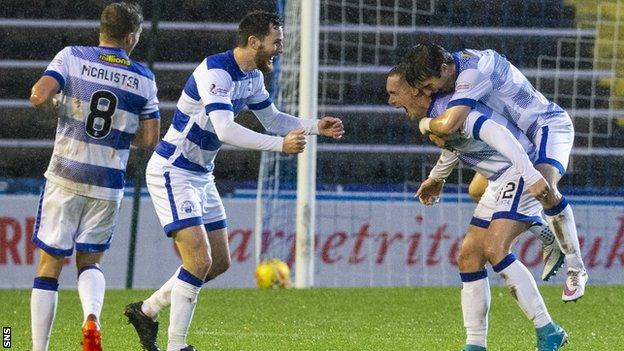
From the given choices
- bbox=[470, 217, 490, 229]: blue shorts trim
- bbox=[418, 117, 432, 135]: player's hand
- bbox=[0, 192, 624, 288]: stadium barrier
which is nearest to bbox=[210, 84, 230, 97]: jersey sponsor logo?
bbox=[418, 117, 432, 135]: player's hand

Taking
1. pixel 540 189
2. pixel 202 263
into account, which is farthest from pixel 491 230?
pixel 202 263

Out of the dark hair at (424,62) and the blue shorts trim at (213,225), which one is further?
the blue shorts trim at (213,225)

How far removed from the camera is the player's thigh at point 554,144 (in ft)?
22.8

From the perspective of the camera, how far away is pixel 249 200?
1424 centimetres

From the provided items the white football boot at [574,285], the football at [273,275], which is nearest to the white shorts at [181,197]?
the white football boot at [574,285]

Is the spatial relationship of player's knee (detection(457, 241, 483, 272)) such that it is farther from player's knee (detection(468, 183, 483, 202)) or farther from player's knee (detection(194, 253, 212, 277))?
player's knee (detection(194, 253, 212, 277))

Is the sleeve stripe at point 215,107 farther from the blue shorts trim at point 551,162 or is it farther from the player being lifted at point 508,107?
the blue shorts trim at point 551,162

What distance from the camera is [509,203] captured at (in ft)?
22.4

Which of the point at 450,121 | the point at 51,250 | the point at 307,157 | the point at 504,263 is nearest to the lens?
the point at 450,121

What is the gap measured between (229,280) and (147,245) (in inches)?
36.1

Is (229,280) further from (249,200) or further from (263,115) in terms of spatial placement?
(263,115)

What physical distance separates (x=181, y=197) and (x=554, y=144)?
1.93 meters

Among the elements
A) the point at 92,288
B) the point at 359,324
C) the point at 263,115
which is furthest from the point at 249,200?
the point at 92,288

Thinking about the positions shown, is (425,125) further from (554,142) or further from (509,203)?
(554,142)
